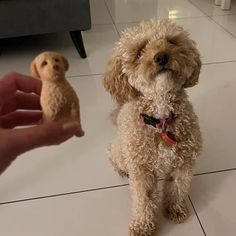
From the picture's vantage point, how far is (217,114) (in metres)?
1.45

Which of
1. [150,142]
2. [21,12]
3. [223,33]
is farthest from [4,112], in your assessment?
[223,33]

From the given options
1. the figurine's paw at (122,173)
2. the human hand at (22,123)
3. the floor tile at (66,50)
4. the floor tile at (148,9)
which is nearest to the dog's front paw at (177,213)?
the figurine's paw at (122,173)

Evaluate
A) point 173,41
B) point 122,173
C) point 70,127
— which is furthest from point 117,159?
point 70,127

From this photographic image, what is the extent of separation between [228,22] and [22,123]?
1.93 metres

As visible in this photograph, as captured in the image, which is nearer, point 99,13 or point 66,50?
point 66,50

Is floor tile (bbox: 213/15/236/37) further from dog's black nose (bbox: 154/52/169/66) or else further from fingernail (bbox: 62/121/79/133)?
fingernail (bbox: 62/121/79/133)

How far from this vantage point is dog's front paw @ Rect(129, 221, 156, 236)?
3.28ft

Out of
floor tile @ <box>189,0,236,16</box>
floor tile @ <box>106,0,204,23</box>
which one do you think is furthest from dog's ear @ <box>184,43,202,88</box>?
floor tile @ <box>189,0,236,16</box>

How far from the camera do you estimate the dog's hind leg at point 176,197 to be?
3.27 feet

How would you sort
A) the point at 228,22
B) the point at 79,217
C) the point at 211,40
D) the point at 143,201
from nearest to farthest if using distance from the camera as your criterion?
1. the point at 143,201
2. the point at 79,217
3. the point at 211,40
4. the point at 228,22

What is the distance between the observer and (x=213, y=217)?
3.49 ft

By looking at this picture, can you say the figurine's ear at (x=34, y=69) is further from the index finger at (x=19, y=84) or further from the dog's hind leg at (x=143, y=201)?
the dog's hind leg at (x=143, y=201)

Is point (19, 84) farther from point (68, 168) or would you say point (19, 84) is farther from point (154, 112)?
point (68, 168)

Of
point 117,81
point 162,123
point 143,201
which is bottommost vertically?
point 143,201
